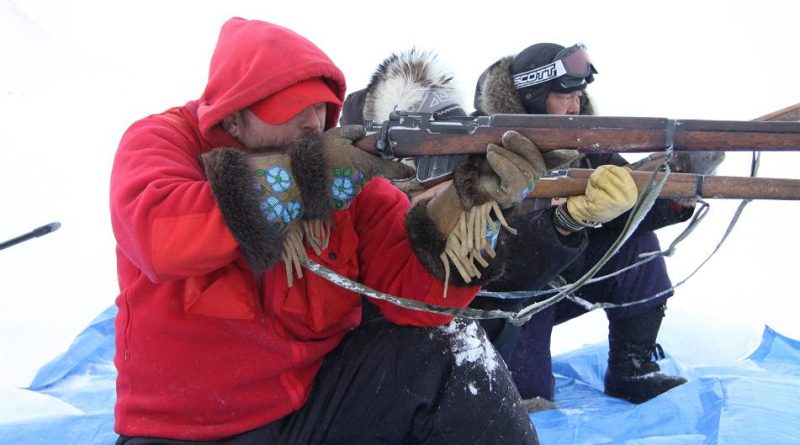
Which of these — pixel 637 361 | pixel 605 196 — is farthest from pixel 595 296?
pixel 605 196

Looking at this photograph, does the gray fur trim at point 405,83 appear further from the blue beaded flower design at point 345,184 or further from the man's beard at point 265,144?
the blue beaded flower design at point 345,184

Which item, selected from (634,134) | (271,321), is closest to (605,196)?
(634,134)

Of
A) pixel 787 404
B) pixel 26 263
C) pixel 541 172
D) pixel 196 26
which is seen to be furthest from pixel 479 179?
pixel 196 26

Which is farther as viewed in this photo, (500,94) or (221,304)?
(500,94)

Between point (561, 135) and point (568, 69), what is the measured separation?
1.69 m

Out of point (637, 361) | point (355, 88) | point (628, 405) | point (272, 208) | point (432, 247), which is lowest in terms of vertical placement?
point (628, 405)

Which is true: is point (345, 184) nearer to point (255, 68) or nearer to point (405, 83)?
point (255, 68)

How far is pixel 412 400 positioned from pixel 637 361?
1577mm

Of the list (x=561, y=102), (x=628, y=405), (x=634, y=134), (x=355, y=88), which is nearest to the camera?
(x=634, y=134)

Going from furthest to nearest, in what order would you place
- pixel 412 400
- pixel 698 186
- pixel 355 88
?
pixel 355 88, pixel 698 186, pixel 412 400

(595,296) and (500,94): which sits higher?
(500,94)

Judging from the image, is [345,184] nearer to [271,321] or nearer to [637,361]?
[271,321]

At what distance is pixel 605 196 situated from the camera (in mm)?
1796

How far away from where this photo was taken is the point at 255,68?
1.57 m
